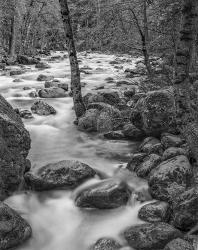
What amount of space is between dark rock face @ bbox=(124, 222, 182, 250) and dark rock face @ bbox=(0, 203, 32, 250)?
1913 mm

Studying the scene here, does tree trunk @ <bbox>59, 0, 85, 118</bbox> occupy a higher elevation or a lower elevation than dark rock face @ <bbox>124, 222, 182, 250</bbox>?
higher

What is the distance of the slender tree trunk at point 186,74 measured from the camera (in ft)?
24.2

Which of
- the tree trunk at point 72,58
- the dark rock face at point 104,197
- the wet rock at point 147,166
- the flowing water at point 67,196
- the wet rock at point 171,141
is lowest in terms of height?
the flowing water at point 67,196

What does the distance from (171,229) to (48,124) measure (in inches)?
339

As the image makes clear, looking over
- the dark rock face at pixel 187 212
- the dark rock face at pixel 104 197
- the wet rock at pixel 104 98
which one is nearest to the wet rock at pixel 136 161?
the dark rock face at pixel 104 197

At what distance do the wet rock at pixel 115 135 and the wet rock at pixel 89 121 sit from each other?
2.67ft

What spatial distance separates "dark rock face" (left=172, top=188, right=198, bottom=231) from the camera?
6.78 meters

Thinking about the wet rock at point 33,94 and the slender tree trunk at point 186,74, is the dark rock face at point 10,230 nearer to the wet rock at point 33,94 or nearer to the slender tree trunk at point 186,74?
the slender tree trunk at point 186,74

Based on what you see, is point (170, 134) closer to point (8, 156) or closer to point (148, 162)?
point (148, 162)

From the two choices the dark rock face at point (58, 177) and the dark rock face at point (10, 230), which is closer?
the dark rock face at point (10, 230)

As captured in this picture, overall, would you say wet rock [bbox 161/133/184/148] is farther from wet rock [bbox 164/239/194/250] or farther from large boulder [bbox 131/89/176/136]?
wet rock [bbox 164/239/194/250]

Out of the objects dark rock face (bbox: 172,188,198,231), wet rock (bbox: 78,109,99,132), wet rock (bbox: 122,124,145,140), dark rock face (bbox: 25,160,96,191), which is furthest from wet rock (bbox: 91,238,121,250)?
wet rock (bbox: 78,109,99,132)

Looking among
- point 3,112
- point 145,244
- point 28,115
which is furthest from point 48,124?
point 145,244

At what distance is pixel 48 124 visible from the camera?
14.5 metres
